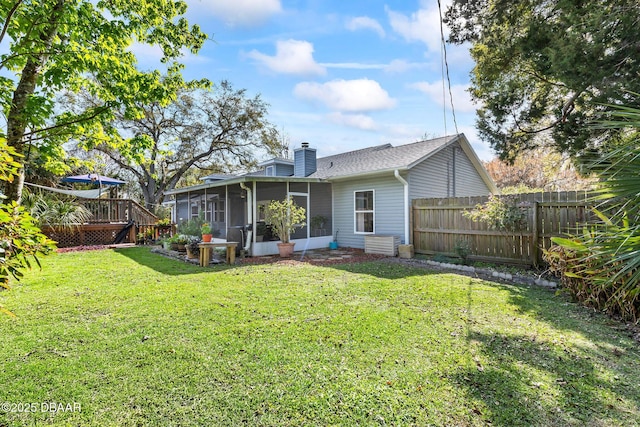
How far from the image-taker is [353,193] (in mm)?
11602

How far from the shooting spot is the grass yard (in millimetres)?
2258

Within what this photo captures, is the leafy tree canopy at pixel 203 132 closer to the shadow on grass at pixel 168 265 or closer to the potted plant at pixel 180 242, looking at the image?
the potted plant at pixel 180 242

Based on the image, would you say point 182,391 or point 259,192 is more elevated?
point 259,192

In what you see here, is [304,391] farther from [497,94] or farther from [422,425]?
→ [497,94]

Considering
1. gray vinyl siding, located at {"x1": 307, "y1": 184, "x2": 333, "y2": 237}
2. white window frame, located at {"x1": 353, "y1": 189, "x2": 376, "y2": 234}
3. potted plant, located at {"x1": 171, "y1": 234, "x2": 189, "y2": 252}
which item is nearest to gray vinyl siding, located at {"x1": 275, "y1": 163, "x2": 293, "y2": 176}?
gray vinyl siding, located at {"x1": 307, "y1": 184, "x2": 333, "y2": 237}

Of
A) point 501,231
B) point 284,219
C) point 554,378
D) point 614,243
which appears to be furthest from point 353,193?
point 554,378

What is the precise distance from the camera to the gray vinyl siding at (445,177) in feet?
34.8

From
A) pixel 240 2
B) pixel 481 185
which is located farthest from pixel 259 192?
pixel 481 185

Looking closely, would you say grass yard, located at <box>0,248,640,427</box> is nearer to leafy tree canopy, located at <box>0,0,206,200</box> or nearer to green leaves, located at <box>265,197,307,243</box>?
leafy tree canopy, located at <box>0,0,206,200</box>

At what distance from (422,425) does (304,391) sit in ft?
2.97

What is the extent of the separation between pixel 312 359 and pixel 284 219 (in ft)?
23.9

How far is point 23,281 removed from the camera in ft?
19.6

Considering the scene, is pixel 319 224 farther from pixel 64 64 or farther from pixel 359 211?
pixel 64 64

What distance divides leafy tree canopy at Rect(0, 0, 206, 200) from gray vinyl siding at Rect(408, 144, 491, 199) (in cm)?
786
